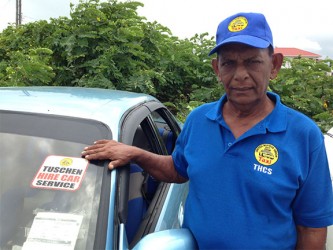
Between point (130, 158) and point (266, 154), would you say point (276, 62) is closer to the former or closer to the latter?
point (266, 154)

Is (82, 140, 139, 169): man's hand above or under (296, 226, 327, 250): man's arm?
above

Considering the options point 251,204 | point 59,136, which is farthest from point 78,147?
point 251,204

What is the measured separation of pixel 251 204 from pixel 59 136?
0.89 meters

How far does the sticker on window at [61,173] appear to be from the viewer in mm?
1442

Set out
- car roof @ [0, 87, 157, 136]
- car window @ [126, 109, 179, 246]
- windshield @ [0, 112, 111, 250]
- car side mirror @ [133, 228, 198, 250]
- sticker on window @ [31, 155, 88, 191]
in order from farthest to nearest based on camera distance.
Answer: car window @ [126, 109, 179, 246], car roof @ [0, 87, 157, 136], sticker on window @ [31, 155, 88, 191], windshield @ [0, 112, 111, 250], car side mirror @ [133, 228, 198, 250]

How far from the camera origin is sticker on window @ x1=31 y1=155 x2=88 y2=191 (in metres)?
1.44

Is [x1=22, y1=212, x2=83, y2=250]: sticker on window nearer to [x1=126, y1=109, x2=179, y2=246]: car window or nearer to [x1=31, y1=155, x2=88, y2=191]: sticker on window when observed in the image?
[x1=31, y1=155, x2=88, y2=191]: sticker on window

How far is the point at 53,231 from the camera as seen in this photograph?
131 centimetres

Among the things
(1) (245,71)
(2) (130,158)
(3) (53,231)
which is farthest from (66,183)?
(1) (245,71)

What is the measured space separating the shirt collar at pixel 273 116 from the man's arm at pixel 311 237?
427mm

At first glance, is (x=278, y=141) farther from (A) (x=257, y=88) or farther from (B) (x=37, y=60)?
(B) (x=37, y=60)

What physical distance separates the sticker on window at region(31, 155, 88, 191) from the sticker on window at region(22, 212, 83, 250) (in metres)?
0.12

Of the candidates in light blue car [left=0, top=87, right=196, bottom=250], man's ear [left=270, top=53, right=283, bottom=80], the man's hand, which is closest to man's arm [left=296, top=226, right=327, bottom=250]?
light blue car [left=0, top=87, right=196, bottom=250]

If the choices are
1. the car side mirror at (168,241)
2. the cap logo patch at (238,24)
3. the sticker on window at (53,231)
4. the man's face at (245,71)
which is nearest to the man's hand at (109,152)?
the sticker on window at (53,231)
